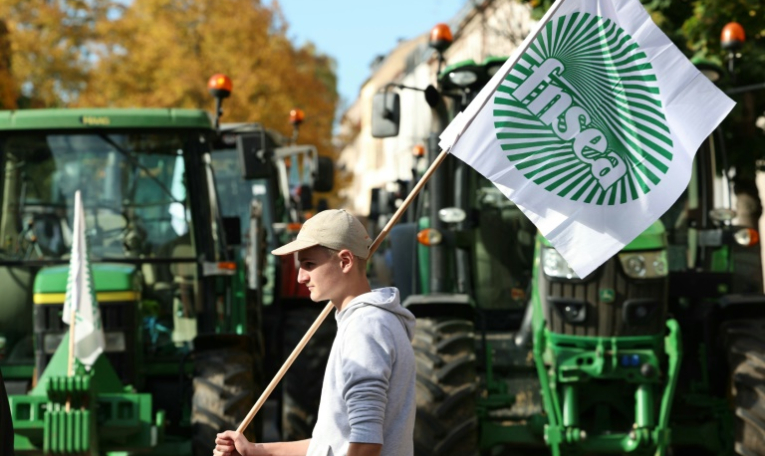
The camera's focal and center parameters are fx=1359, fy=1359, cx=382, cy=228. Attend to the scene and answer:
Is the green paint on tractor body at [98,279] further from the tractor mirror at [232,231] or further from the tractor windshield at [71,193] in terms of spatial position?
the tractor mirror at [232,231]

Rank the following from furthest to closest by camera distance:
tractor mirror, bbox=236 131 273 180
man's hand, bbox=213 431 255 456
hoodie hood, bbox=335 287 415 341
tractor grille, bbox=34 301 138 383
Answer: tractor mirror, bbox=236 131 273 180, tractor grille, bbox=34 301 138 383, man's hand, bbox=213 431 255 456, hoodie hood, bbox=335 287 415 341

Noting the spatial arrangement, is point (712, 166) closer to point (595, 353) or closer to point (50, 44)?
point (595, 353)

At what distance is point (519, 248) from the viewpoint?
9.81 m

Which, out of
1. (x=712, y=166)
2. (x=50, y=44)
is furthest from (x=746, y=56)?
(x=50, y=44)

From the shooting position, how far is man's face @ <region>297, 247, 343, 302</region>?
4141 mm

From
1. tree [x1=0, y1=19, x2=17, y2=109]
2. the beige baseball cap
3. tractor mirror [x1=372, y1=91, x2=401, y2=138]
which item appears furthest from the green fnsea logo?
tree [x1=0, y1=19, x2=17, y2=109]

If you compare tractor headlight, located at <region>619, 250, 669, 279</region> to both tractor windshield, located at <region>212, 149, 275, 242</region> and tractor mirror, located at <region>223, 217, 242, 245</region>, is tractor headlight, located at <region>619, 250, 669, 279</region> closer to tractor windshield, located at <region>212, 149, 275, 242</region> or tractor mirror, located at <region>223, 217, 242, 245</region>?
tractor mirror, located at <region>223, 217, 242, 245</region>

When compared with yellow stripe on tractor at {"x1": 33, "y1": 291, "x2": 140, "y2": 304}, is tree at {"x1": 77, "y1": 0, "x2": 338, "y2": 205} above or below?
above

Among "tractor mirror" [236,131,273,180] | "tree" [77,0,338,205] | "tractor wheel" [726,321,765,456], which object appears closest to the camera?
"tractor wheel" [726,321,765,456]

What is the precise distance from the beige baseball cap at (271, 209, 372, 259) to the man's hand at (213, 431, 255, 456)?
604 millimetres

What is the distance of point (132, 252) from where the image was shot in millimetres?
9328

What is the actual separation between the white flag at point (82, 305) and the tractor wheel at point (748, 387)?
12.5 feet

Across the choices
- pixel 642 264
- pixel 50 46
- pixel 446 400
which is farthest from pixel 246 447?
pixel 50 46

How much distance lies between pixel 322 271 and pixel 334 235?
12cm
